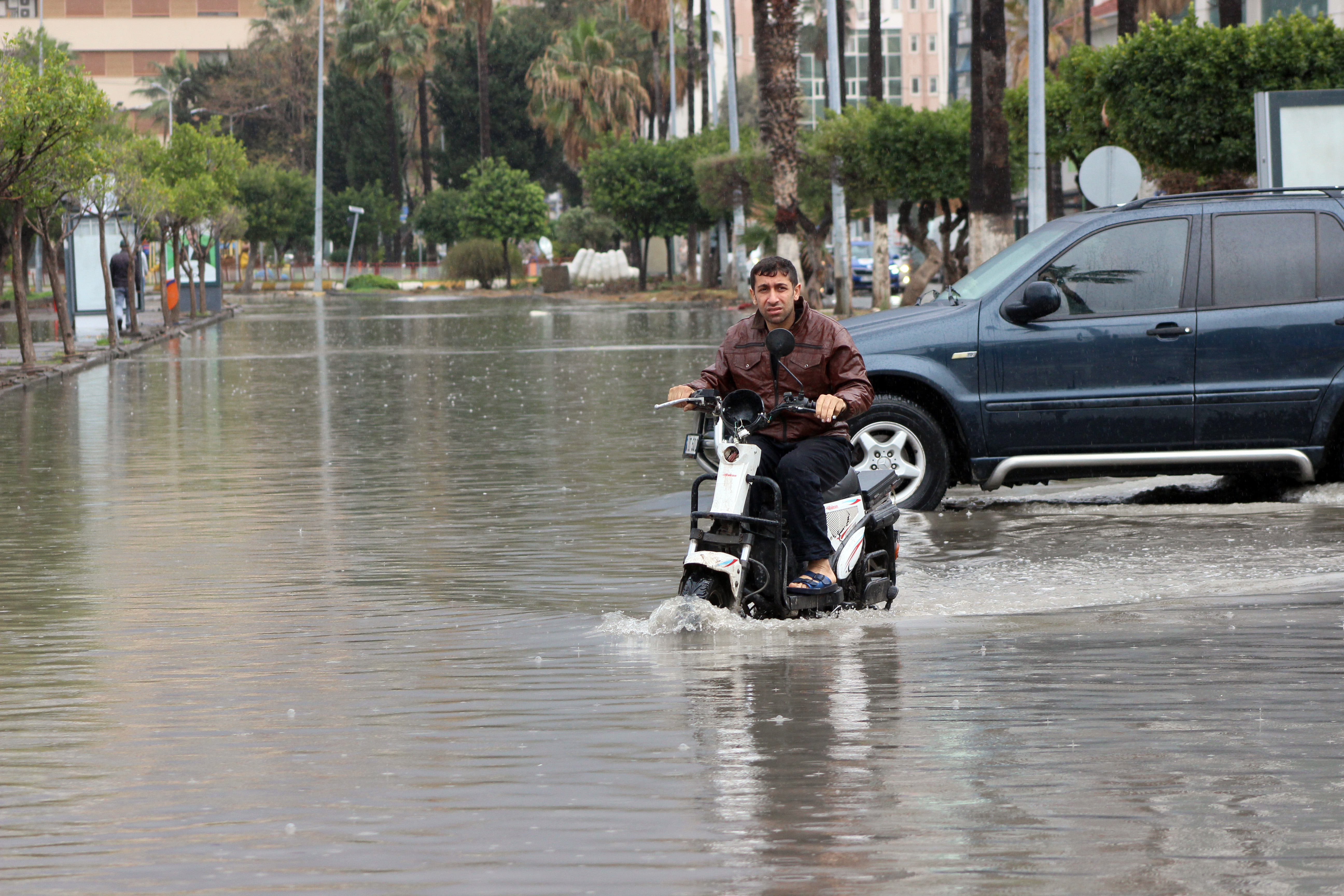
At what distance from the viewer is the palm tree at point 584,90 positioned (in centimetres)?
8050

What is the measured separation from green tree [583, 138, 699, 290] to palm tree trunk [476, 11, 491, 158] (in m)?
16.9

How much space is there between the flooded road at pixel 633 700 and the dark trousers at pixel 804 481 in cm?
36

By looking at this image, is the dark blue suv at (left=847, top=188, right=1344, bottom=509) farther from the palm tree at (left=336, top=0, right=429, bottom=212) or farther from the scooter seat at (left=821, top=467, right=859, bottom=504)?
the palm tree at (left=336, top=0, right=429, bottom=212)

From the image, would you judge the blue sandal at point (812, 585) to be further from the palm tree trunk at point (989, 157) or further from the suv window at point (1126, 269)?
the palm tree trunk at point (989, 157)

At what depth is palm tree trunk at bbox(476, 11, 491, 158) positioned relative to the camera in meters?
85.2

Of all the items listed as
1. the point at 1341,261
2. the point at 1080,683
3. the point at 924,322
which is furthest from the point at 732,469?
the point at 1341,261

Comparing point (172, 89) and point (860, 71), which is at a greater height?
point (860, 71)

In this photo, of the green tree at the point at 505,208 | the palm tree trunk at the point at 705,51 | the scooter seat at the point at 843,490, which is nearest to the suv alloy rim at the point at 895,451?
the scooter seat at the point at 843,490

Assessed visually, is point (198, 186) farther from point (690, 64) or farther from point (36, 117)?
point (690, 64)

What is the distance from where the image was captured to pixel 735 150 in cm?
5447

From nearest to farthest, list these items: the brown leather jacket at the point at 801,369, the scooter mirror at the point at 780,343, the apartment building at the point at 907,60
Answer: the scooter mirror at the point at 780,343 < the brown leather jacket at the point at 801,369 < the apartment building at the point at 907,60

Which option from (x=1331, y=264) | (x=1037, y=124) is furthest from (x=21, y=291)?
(x=1331, y=264)

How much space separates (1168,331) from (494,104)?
287 ft

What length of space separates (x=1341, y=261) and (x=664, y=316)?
36467 millimetres
